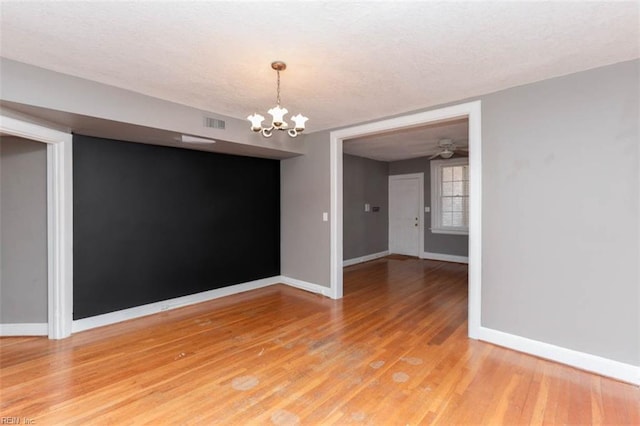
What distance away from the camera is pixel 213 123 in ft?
12.2

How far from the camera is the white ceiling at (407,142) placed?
15.9ft

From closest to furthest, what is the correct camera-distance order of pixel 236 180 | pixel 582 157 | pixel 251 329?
pixel 582 157 → pixel 251 329 → pixel 236 180

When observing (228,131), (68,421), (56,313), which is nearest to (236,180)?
(228,131)

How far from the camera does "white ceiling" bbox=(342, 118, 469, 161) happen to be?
190 inches

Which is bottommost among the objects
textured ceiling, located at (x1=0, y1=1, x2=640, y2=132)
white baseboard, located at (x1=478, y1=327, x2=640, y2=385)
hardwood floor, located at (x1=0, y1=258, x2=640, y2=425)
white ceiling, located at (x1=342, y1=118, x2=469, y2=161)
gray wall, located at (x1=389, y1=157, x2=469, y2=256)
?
hardwood floor, located at (x1=0, y1=258, x2=640, y2=425)

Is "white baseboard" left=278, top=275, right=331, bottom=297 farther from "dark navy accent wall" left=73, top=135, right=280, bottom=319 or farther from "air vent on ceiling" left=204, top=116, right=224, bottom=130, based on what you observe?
"air vent on ceiling" left=204, top=116, right=224, bottom=130

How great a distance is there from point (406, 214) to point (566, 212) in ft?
17.0

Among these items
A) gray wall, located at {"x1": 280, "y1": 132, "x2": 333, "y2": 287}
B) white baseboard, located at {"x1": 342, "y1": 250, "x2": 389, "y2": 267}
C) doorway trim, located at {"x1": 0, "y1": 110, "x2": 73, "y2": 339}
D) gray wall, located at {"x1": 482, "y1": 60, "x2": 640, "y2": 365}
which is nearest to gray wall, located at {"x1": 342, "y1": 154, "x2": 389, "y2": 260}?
white baseboard, located at {"x1": 342, "y1": 250, "x2": 389, "y2": 267}

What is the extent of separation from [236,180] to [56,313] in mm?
2675

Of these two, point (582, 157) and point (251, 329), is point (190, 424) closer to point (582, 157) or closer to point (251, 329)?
point (251, 329)

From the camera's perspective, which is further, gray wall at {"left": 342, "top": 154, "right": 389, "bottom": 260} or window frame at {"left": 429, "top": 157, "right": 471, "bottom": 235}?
window frame at {"left": 429, "top": 157, "right": 471, "bottom": 235}

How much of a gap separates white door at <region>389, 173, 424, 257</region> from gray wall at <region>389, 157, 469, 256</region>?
0.36 ft

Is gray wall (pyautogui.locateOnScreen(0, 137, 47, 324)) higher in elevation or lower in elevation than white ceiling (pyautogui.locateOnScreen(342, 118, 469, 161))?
lower

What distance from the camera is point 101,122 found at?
2973 millimetres
